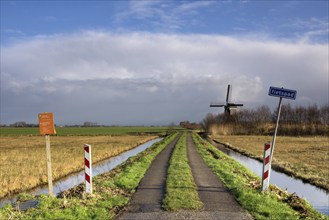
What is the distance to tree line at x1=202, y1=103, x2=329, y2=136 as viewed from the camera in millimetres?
85806

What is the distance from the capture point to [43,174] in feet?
70.3

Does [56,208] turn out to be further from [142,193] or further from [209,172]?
[209,172]

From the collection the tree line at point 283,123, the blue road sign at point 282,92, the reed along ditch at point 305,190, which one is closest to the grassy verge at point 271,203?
the reed along ditch at point 305,190

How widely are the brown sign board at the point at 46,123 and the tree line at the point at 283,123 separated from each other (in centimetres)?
8040

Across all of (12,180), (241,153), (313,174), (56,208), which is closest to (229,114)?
(241,153)

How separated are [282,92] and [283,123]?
89293 millimetres

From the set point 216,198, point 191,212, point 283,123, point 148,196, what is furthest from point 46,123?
point 283,123

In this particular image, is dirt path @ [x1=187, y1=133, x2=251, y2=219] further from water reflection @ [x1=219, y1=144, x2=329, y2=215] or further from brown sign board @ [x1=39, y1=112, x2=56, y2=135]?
brown sign board @ [x1=39, y1=112, x2=56, y2=135]

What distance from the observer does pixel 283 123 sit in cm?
9825

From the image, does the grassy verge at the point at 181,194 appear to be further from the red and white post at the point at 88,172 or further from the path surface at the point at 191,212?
the red and white post at the point at 88,172

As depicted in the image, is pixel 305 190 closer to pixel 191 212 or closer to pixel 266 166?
pixel 266 166

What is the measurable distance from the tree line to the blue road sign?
75737 millimetres

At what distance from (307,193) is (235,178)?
3.97m

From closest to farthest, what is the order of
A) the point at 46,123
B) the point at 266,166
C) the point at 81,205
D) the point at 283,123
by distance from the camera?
the point at 81,205, the point at 46,123, the point at 266,166, the point at 283,123
